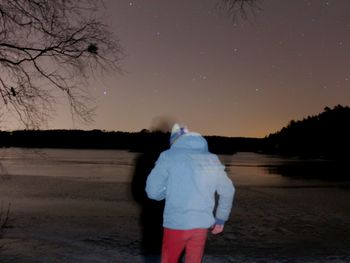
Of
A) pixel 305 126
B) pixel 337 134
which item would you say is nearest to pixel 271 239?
pixel 337 134

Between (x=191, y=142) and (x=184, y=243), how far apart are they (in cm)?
75

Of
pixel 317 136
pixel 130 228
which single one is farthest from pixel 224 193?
pixel 317 136

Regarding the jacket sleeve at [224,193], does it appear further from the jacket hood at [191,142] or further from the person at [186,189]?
the jacket hood at [191,142]

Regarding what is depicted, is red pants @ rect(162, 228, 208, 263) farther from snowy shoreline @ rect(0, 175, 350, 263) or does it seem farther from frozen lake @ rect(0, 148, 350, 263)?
snowy shoreline @ rect(0, 175, 350, 263)

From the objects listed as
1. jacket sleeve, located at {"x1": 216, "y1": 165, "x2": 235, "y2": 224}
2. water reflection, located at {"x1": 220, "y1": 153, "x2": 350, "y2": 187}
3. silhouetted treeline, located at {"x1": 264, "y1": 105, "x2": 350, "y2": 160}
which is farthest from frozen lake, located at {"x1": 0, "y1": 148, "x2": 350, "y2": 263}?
silhouetted treeline, located at {"x1": 264, "y1": 105, "x2": 350, "y2": 160}

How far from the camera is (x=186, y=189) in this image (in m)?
3.67

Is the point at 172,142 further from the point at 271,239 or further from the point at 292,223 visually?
the point at 292,223

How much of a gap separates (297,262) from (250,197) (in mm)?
10118

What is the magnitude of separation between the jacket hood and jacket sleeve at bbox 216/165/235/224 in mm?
254

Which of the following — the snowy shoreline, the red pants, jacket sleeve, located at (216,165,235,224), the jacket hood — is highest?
the jacket hood

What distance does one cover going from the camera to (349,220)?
1292cm

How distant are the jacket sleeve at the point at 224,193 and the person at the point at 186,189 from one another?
4 cm

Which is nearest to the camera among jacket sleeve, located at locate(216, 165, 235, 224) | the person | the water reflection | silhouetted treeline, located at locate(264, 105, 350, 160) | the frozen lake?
the person

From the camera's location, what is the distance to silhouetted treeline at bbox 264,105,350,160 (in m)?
115
